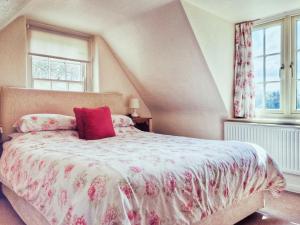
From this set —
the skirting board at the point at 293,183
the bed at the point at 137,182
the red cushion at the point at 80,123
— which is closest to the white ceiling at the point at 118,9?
the red cushion at the point at 80,123

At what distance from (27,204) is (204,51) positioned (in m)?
2.53

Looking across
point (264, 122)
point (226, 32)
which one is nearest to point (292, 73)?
point (264, 122)

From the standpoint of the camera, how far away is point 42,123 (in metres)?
2.82

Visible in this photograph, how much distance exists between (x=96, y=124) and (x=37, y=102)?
95 cm

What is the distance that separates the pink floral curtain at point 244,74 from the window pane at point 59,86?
8.30 ft

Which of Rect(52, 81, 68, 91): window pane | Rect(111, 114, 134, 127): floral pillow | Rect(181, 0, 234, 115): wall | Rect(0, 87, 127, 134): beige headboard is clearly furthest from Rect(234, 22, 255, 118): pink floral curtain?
Rect(52, 81, 68, 91): window pane

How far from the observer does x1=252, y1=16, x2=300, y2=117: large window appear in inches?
122

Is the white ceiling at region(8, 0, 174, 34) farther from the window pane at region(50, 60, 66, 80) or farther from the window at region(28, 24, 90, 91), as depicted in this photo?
the window pane at region(50, 60, 66, 80)

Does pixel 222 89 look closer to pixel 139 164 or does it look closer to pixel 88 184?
pixel 139 164

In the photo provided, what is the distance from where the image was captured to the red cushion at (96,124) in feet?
8.94

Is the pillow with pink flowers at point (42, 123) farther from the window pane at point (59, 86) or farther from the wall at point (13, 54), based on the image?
the window pane at point (59, 86)

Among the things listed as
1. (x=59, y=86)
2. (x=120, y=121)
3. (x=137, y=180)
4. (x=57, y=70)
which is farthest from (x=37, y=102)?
(x=137, y=180)

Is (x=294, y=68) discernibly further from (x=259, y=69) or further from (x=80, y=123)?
(x=80, y=123)

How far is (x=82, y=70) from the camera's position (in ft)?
13.1
